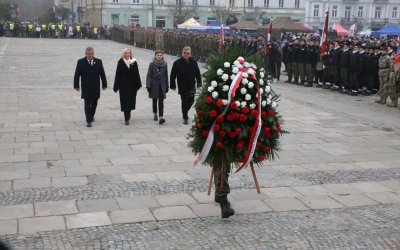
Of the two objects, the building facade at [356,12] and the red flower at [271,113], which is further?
the building facade at [356,12]

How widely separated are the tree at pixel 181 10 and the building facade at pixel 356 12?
1830 centimetres

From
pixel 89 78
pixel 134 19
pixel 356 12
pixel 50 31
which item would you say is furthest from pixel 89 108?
pixel 356 12

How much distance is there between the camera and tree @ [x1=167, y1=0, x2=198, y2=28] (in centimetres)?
6856

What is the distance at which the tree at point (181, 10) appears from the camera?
225ft

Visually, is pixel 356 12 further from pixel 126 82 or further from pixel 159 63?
pixel 126 82

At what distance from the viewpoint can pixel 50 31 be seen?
58.0 meters

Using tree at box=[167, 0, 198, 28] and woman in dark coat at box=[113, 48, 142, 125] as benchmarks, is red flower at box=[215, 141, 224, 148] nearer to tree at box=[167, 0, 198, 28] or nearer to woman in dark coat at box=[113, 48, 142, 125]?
woman in dark coat at box=[113, 48, 142, 125]

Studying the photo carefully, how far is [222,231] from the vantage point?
19.5 ft

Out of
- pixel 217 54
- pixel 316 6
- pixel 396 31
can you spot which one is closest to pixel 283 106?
pixel 217 54

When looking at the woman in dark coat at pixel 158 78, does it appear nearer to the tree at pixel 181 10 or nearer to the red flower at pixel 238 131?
the red flower at pixel 238 131

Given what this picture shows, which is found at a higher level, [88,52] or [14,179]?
[88,52]

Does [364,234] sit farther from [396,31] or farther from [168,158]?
[396,31]

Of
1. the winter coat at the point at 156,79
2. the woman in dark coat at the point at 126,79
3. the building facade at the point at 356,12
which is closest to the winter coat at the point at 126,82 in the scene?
the woman in dark coat at the point at 126,79

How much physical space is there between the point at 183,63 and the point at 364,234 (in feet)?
22.4
